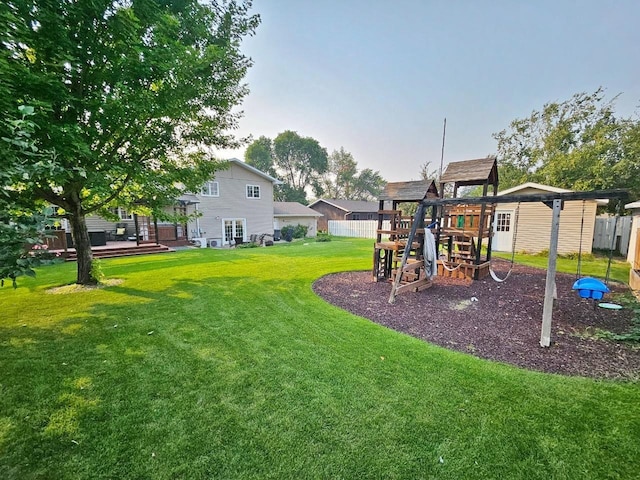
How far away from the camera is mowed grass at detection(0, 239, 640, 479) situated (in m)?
1.88

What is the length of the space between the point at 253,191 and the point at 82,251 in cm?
A: 1379

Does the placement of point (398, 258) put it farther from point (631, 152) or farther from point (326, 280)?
point (631, 152)

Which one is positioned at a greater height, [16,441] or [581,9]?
[581,9]

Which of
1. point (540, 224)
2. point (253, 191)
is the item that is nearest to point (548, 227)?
point (540, 224)

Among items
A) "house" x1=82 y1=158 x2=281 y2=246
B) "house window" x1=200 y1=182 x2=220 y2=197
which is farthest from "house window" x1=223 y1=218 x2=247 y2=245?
"house window" x1=200 y1=182 x2=220 y2=197

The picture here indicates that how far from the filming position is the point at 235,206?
749 inches

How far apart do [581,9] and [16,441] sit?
561 inches

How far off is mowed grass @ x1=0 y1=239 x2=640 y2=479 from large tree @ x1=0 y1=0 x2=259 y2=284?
7.39 ft

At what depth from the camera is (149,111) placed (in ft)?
17.4

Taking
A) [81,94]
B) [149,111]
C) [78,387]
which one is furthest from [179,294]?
[81,94]

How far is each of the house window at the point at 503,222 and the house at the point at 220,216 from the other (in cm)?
1497

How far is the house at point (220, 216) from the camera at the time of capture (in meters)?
16.7

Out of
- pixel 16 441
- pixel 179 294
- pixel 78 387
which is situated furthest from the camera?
pixel 179 294

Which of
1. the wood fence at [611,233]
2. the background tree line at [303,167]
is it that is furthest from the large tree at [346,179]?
the wood fence at [611,233]
